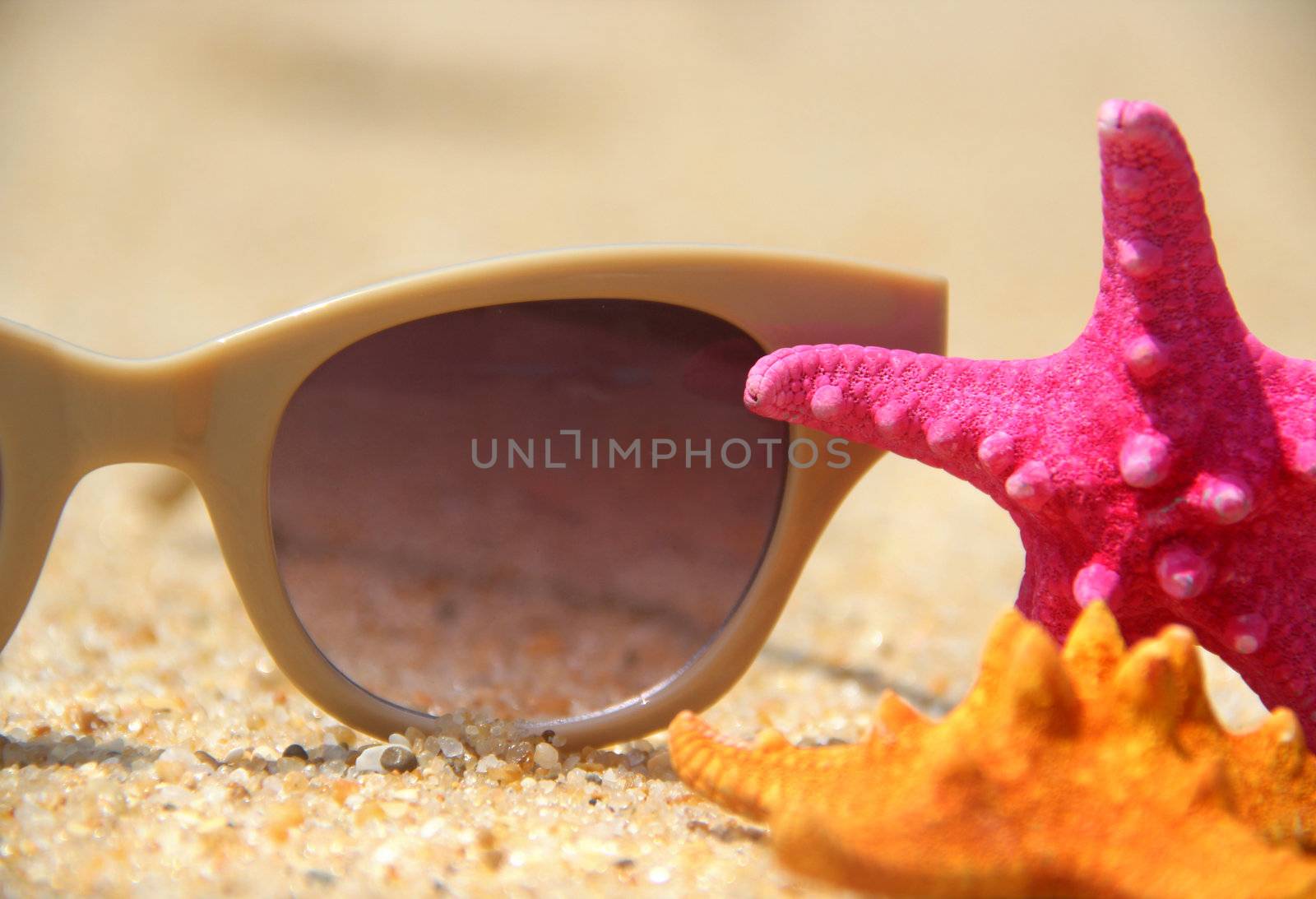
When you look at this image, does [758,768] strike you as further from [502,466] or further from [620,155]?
[620,155]

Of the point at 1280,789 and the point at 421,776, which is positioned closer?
the point at 1280,789

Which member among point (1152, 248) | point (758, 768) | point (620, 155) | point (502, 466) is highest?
point (620, 155)

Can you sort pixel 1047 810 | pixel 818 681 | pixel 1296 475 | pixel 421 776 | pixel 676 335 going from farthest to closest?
pixel 818 681 → pixel 676 335 → pixel 421 776 → pixel 1296 475 → pixel 1047 810

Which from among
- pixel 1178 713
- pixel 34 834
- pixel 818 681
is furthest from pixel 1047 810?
pixel 818 681

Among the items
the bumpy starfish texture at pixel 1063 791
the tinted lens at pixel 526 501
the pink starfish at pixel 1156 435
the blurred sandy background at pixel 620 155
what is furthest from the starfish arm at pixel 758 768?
the blurred sandy background at pixel 620 155

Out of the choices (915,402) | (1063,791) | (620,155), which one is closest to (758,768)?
(1063,791)

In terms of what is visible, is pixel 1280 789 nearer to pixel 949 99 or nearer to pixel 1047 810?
pixel 1047 810

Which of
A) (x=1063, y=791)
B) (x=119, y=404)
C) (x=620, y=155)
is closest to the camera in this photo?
(x=1063, y=791)

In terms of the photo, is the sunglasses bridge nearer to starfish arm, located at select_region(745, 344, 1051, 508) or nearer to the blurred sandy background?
starfish arm, located at select_region(745, 344, 1051, 508)
